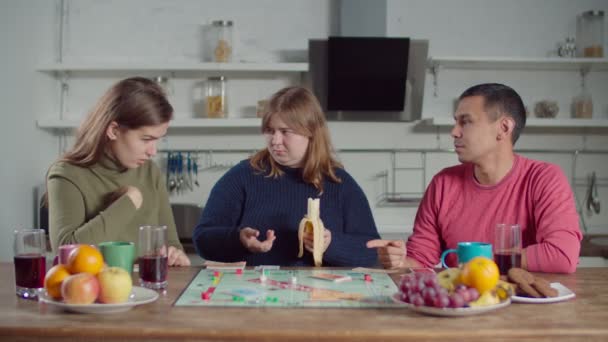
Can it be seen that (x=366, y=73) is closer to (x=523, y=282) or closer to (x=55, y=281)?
(x=523, y=282)

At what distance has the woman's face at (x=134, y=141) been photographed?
2.26 meters

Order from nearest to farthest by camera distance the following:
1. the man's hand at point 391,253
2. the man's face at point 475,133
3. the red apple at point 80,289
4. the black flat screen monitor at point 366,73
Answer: the red apple at point 80,289
the man's hand at point 391,253
the man's face at point 475,133
the black flat screen monitor at point 366,73

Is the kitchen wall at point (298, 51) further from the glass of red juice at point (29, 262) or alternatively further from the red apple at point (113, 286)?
the red apple at point (113, 286)

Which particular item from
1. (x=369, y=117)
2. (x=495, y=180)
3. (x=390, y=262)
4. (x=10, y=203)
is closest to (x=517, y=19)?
(x=369, y=117)

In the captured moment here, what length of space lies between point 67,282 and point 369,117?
2.87 m

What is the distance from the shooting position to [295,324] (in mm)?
1461

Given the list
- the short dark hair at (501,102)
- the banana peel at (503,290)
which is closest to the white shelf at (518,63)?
the short dark hair at (501,102)

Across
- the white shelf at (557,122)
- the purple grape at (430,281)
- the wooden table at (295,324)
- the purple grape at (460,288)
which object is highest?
the white shelf at (557,122)

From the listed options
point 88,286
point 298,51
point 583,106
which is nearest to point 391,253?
point 88,286

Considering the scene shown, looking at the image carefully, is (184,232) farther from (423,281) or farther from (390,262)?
(423,281)

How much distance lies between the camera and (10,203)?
143 inches

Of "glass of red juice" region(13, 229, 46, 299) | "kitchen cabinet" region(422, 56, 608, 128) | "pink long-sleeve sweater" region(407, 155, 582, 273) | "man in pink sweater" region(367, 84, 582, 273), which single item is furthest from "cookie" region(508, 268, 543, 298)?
"kitchen cabinet" region(422, 56, 608, 128)

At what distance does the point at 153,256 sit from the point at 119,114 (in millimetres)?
650

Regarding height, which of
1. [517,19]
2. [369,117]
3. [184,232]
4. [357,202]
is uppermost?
[517,19]
